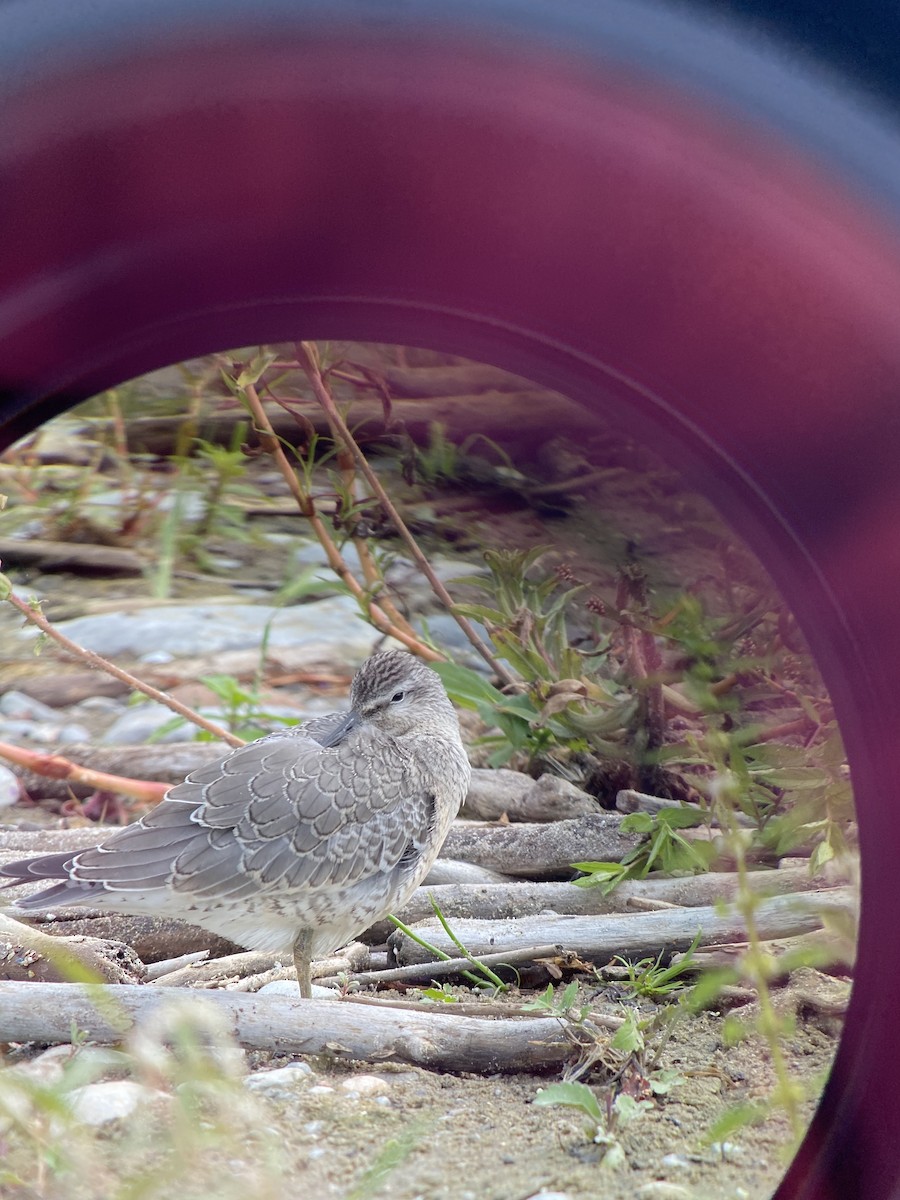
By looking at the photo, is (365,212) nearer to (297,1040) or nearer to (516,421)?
(516,421)

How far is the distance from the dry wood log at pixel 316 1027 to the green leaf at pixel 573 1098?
0.25 m

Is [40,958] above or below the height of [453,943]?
below

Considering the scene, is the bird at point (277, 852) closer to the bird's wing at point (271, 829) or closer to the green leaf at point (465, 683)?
the bird's wing at point (271, 829)

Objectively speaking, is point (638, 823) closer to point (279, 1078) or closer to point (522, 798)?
point (522, 798)

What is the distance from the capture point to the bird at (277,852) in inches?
109

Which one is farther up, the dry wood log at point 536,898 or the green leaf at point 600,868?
the green leaf at point 600,868

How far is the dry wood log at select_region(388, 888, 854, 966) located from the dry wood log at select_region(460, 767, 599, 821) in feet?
1.52

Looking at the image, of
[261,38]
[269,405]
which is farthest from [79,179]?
[269,405]

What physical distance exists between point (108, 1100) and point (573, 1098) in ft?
2.28

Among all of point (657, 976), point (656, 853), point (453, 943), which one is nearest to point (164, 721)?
point (453, 943)

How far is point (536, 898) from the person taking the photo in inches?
115

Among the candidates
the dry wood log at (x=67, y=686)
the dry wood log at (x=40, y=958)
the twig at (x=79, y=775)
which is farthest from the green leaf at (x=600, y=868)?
the dry wood log at (x=67, y=686)

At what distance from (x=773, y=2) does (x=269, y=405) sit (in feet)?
3.09

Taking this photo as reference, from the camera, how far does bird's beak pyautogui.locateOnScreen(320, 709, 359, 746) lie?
3076mm
